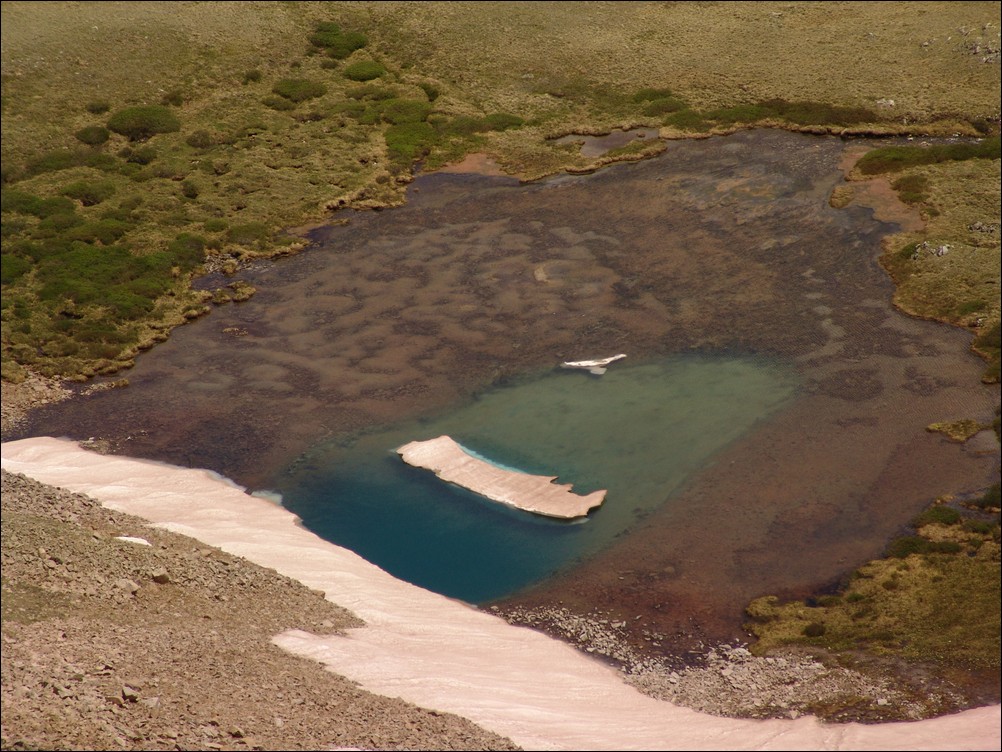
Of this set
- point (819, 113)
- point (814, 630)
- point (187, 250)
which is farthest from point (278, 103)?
point (814, 630)

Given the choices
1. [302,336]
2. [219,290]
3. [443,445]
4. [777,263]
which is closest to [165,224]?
[219,290]

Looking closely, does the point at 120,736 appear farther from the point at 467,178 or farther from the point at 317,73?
the point at 317,73

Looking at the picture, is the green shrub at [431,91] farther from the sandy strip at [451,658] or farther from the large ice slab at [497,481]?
the sandy strip at [451,658]

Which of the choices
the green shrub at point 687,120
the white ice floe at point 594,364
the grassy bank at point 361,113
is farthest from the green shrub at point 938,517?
the green shrub at point 687,120

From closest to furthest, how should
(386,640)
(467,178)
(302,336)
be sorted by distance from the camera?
(386,640), (302,336), (467,178)

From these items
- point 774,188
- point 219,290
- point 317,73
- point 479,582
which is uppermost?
point 317,73

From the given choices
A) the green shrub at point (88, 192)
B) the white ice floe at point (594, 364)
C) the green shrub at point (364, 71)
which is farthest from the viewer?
the green shrub at point (364, 71)

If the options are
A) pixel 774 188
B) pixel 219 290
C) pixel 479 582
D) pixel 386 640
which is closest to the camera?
pixel 386 640
